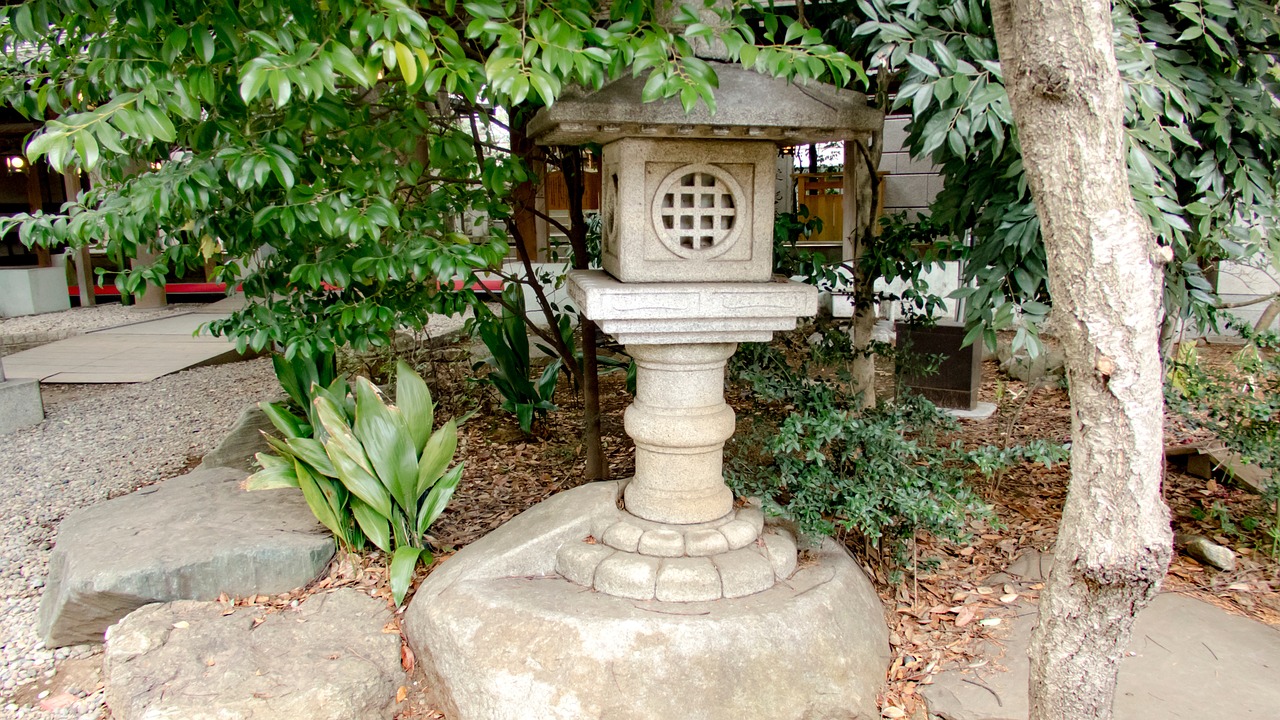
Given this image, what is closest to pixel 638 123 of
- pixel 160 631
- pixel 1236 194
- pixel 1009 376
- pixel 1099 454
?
pixel 1099 454

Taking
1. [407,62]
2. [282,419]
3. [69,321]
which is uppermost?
[407,62]

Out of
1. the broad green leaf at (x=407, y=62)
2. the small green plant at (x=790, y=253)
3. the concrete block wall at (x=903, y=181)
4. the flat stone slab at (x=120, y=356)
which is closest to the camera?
the broad green leaf at (x=407, y=62)

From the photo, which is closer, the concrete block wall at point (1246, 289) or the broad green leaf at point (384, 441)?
the broad green leaf at point (384, 441)

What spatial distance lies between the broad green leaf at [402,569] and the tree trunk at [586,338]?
1091mm

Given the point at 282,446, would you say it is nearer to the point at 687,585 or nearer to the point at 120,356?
the point at 687,585

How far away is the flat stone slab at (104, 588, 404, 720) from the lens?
241 centimetres

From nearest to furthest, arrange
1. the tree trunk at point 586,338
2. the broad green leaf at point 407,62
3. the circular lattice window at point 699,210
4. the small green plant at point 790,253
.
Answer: the broad green leaf at point 407,62
the circular lattice window at point 699,210
the small green plant at point 790,253
the tree trunk at point 586,338

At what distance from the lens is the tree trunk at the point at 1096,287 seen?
1450mm

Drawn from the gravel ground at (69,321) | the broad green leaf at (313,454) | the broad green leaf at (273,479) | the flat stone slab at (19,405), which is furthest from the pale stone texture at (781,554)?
the gravel ground at (69,321)

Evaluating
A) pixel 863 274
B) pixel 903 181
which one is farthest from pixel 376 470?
pixel 903 181

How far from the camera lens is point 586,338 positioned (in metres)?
3.89

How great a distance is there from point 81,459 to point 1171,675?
5.45 meters

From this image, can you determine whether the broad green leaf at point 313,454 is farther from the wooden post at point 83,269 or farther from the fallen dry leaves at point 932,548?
the wooden post at point 83,269

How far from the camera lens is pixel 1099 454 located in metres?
1.55
